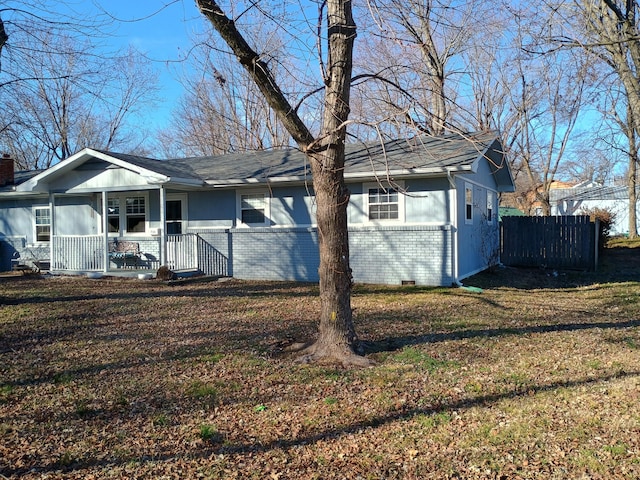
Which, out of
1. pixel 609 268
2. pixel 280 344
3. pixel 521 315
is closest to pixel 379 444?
pixel 280 344

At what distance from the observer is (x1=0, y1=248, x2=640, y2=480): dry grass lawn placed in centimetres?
391

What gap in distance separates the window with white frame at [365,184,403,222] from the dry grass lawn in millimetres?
3933

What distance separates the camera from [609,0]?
1161 cm

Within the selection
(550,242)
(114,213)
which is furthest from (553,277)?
(114,213)

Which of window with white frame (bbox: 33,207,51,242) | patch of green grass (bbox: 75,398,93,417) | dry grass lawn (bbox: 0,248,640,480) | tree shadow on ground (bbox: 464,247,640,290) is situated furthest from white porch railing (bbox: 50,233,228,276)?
patch of green grass (bbox: 75,398,93,417)

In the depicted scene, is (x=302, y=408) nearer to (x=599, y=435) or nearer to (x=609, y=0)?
(x=599, y=435)

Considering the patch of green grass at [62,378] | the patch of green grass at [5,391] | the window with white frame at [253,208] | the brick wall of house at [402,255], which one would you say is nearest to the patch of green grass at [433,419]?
the patch of green grass at [62,378]

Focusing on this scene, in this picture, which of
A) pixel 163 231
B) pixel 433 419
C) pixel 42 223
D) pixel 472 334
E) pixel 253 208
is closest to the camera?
pixel 433 419

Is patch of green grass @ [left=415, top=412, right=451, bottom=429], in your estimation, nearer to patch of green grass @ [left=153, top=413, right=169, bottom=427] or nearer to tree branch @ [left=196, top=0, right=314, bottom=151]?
patch of green grass @ [left=153, top=413, right=169, bottom=427]

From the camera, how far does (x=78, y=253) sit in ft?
50.2

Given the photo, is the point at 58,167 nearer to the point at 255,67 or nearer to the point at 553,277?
the point at 255,67

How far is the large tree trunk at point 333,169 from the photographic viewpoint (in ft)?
20.4

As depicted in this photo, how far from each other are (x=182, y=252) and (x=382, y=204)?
18.4ft

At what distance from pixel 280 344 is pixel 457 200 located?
7530 mm
